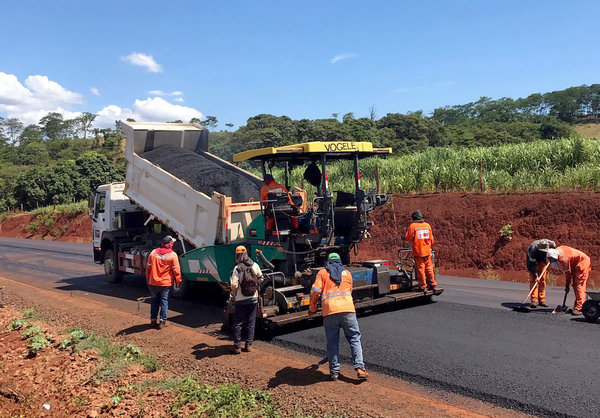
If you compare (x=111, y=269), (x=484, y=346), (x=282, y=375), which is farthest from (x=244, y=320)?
(x=111, y=269)

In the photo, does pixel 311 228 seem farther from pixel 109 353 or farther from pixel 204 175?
pixel 109 353

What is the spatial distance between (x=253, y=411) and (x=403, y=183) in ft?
53.6

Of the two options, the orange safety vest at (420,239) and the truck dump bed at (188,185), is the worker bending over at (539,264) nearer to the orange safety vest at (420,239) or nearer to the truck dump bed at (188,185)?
the orange safety vest at (420,239)

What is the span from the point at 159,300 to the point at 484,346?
17.3 ft

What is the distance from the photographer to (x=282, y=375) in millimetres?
6160

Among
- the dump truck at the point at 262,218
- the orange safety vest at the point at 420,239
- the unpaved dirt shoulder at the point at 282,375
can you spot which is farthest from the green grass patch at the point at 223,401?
the orange safety vest at the point at 420,239

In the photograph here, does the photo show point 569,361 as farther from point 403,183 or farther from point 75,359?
point 403,183

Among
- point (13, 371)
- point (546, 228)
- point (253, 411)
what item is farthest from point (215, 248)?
point (546, 228)

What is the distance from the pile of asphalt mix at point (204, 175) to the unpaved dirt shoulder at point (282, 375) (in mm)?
2975

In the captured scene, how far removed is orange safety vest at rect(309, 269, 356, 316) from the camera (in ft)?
19.5

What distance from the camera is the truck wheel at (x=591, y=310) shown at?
7980mm

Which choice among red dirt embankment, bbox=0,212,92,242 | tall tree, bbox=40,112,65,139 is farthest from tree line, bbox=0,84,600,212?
tall tree, bbox=40,112,65,139

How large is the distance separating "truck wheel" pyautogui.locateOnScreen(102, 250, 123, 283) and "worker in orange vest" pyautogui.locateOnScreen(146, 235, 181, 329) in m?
4.80

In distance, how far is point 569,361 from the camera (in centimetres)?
628
